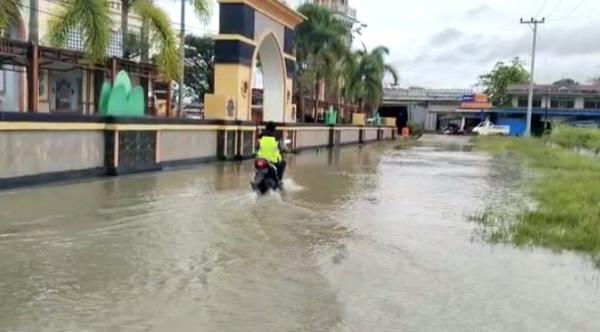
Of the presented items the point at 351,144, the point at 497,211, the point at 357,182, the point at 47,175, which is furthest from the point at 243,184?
the point at 351,144

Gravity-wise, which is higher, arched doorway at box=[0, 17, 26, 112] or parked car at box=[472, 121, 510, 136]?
arched doorway at box=[0, 17, 26, 112]

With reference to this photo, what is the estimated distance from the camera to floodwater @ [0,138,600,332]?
5.37m

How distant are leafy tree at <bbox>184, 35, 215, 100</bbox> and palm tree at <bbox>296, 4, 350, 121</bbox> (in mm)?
9037

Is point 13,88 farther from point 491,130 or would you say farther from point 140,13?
point 491,130

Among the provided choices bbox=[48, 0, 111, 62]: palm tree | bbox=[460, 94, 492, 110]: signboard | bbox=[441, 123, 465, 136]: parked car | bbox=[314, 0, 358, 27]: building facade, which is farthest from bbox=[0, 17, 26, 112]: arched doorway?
bbox=[460, 94, 492, 110]: signboard

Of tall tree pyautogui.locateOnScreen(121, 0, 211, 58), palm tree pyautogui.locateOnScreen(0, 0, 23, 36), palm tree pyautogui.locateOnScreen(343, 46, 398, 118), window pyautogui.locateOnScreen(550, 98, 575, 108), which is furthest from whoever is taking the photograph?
window pyautogui.locateOnScreen(550, 98, 575, 108)

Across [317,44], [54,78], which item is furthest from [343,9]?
[54,78]

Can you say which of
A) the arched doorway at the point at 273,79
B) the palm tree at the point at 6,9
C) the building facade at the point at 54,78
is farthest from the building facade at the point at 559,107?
the palm tree at the point at 6,9

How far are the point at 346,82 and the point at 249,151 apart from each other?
2524cm

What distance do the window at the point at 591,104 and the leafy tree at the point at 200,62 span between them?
125 feet

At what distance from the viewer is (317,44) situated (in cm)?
3934

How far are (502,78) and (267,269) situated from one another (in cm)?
8132

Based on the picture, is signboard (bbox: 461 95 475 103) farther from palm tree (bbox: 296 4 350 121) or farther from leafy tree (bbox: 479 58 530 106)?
palm tree (bbox: 296 4 350 121)

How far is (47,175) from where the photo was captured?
13.8 meters
